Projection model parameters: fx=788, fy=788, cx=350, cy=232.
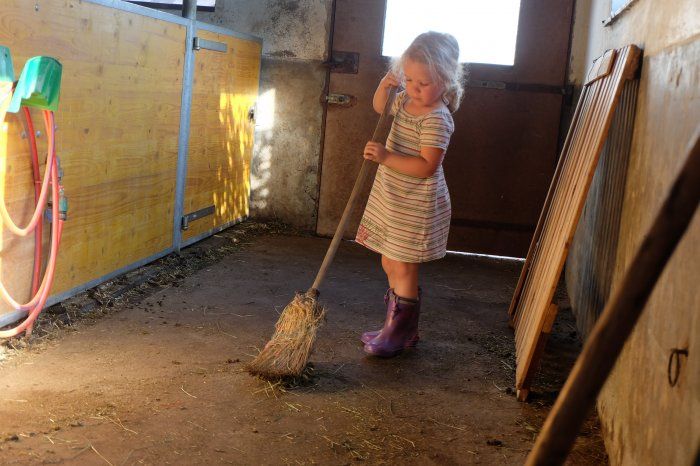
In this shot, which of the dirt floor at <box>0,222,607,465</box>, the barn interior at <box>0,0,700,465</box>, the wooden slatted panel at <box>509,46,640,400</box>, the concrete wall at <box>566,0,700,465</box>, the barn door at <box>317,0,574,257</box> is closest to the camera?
the concrete wall at <box>566,0,700,465</box>

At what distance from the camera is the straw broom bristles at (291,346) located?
3.06m

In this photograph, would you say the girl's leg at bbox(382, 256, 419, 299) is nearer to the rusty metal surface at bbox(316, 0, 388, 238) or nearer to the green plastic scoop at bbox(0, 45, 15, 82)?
the green plastic scoop at bbox(0, 45, 15, 82)

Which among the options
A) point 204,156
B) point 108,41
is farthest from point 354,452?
point 204,156

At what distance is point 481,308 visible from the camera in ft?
14.7

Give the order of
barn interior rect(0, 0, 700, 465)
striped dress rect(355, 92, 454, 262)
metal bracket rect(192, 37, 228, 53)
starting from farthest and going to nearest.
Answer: metal bracket rect(192, 37, 228, 53)
striped dress rect(355, 92, 454, 262)
barn interior rect(0, 0, 700, 465)

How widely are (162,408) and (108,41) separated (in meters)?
1.85

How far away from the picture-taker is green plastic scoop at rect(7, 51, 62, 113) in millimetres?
2891

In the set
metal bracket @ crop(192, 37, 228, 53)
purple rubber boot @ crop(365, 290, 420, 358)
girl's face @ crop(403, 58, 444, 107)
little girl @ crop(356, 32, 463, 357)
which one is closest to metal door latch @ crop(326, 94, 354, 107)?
metal bracket @ crop(192, 37, 228, 53)

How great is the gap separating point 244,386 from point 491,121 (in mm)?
3386

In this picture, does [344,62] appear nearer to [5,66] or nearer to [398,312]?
[398,312]

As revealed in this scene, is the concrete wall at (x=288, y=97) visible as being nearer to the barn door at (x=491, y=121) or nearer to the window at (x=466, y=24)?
the barn door at (x=491, y=121)

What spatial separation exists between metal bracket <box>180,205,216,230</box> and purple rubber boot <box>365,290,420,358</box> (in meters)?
1.91

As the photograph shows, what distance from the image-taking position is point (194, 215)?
5133mm

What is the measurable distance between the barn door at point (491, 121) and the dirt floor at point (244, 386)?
4.31 ft
